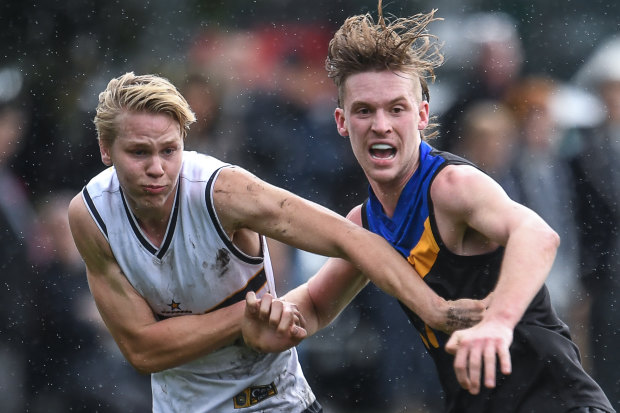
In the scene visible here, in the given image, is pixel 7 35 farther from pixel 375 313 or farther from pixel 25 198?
pixel 375 313

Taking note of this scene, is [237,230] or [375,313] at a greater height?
[237,230]

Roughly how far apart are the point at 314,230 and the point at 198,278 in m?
0.51

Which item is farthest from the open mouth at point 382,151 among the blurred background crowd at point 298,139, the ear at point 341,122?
the blurred background crowd at point 298,139

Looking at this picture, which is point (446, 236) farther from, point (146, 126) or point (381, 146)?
point (146, 126)

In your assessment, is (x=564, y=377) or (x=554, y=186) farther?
(x=554, y=186)

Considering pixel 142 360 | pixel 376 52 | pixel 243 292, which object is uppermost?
pixel 376 52

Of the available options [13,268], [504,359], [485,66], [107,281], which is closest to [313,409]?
[107,281]

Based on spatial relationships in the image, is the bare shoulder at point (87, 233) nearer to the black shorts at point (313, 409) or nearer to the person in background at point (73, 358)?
the black shorts at point (313, 409)

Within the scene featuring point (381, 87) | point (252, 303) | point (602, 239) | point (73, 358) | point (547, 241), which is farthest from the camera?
point (73, 358)

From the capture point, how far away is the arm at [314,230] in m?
3.26

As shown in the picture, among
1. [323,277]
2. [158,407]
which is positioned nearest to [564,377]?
[323,277]

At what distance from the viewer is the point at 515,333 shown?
3225mm

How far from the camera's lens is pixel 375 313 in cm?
523

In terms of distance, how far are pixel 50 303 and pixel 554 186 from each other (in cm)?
282
